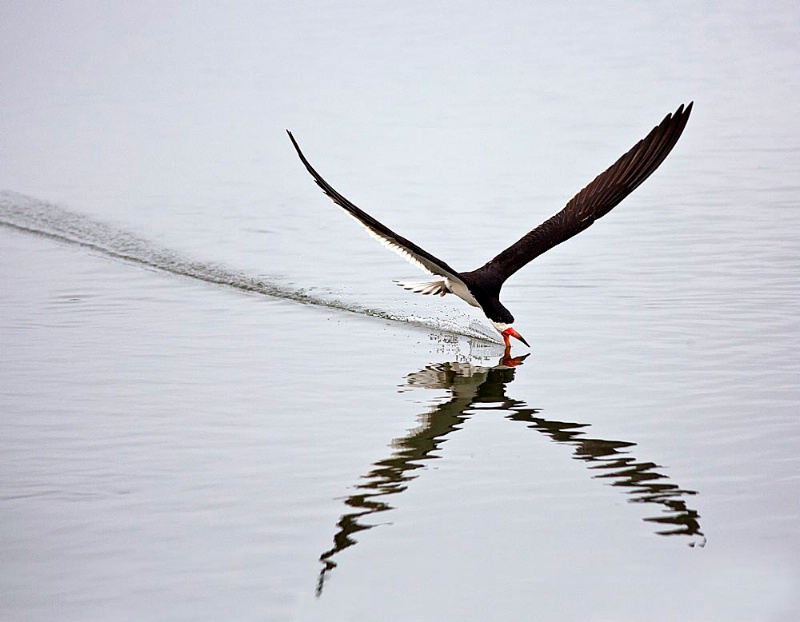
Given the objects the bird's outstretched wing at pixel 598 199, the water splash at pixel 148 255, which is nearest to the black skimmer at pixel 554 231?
the bird's outstretched wing at pixel 598 199

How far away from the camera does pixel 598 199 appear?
36.0 feet

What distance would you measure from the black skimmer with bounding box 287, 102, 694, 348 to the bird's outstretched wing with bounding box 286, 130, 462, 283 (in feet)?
0.08

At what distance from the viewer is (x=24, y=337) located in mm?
10508

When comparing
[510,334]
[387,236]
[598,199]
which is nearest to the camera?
[387,236]

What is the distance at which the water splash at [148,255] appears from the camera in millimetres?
11297

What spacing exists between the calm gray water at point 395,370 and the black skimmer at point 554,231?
1.50 feet

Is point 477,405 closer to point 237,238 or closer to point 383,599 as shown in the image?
point 383,599

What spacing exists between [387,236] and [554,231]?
89.4 inches

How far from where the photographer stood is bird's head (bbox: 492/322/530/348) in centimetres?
983

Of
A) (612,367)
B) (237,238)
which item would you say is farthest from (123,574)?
(237,238)

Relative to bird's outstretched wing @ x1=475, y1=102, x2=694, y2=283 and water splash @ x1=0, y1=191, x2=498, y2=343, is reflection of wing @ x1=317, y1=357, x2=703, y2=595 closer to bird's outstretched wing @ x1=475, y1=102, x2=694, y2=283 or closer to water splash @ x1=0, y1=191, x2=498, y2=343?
bird's outstretched wing @ x1=475, y1=102, x2=694, y2=283

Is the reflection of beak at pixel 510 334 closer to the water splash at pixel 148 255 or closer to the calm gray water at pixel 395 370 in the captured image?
the calm gray water at pixel 395 370

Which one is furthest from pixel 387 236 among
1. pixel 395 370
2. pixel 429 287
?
pixel 429 287

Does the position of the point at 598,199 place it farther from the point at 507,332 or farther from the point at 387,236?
the point at 387,236
